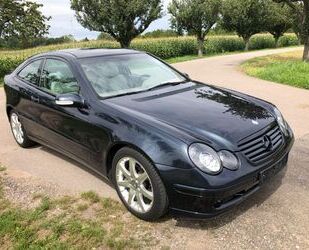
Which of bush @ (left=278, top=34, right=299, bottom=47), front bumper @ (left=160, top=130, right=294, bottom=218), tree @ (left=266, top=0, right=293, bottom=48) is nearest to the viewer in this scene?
front bumper @ (left=160, top=130, right=294, bottom=218)

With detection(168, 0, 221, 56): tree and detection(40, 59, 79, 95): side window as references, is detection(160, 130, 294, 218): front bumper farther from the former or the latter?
detection(168, 0, 221, 56): tree

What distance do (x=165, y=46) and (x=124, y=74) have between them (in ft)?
85.7

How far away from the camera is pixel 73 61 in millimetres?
5207

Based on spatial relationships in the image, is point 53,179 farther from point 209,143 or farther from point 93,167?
point 209,143

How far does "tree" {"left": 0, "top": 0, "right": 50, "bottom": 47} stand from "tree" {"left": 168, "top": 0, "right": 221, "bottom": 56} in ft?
37.4

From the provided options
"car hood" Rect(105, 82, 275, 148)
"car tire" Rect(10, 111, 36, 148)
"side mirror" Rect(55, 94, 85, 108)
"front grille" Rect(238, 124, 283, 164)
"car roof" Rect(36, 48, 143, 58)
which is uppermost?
"car roof" Rect(36, 48, 143, 58)

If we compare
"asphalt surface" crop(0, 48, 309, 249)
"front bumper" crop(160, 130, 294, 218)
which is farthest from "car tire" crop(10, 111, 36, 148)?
"front bumper" crop(160, 130, 294, 218)

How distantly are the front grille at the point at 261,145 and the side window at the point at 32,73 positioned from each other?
313 centimetres

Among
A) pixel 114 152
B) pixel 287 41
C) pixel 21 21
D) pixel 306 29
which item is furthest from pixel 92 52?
pixel 287 41

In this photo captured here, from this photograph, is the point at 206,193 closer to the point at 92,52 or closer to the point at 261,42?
the point at 92,52

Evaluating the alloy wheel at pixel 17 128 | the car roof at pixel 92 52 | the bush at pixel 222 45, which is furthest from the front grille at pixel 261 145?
the bush at pixel 222 45

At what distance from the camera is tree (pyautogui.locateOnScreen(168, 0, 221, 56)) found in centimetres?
3130

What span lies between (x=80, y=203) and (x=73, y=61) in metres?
1.70

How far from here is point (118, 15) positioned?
83.9 feet
